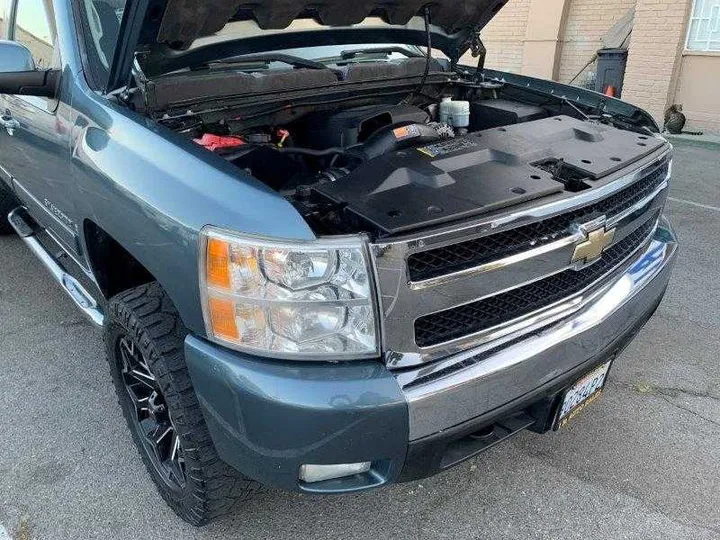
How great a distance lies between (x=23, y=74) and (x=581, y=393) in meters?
2.43

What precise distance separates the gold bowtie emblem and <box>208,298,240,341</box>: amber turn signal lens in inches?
42.9

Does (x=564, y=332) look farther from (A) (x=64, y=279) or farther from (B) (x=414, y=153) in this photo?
(A) (x=64, y=279)

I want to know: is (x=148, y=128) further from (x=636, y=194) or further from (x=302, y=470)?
(x=636, y=194)

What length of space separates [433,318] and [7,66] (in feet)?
6.60

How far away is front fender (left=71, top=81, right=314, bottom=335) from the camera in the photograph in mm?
1635

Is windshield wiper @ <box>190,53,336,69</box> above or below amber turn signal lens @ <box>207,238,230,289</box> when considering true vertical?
above

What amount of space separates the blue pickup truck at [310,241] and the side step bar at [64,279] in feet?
0.07

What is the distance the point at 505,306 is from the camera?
6.29 feet

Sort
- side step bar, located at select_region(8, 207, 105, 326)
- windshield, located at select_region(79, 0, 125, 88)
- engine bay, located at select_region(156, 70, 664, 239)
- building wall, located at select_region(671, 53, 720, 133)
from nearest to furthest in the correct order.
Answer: engine bay, located at select_region(156, 70, 664, 239), windshield, located at select_region(79, 0, 125, 88), side step bar, located at select_region(8, 207, 105, 326), building wall, located at select_region(671, 53, 720, 133)

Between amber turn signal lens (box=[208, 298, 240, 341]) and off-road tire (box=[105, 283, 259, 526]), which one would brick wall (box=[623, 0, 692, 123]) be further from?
amber turn signal lens (box=[208, 298, 240, 341])

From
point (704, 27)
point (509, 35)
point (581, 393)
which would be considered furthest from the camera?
point (509, 35)

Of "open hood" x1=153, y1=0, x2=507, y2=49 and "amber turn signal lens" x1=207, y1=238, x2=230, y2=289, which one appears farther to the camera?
"open hood" x1=153, y1=0, x2=507, y2=49

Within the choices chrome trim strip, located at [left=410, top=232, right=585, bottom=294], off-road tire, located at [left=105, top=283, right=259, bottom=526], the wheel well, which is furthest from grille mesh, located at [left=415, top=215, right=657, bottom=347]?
the wheel well

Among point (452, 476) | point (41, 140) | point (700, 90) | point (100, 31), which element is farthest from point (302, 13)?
point (700, 90)
